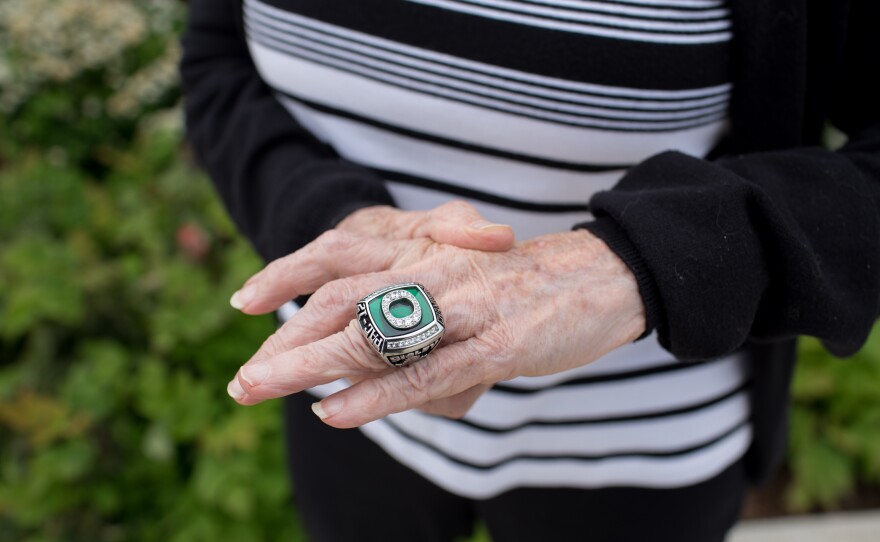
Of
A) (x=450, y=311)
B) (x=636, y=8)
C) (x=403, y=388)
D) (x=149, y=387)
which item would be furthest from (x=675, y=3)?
(x=149, y=387)

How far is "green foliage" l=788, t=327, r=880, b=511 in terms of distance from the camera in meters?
2.68

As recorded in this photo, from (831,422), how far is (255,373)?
2.83 meters

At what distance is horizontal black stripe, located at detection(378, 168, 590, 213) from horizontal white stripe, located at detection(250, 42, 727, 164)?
79mm

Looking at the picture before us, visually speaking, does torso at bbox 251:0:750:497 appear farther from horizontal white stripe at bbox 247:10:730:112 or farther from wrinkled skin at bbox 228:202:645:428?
wrinkled skin at bbox 228:202:645:428

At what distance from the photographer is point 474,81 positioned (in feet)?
3.19

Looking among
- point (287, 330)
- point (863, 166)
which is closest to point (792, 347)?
point (863, 166)

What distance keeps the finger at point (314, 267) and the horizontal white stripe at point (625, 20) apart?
0.36 m

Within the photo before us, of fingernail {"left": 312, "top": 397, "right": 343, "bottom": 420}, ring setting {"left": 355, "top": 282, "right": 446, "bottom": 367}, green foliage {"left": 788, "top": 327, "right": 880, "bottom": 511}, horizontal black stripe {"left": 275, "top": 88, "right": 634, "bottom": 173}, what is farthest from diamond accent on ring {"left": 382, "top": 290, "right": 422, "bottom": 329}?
green foliage {"left": 788, "top": 327, "right": 880, "bottom": 511}

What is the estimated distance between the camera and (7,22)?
3832mm

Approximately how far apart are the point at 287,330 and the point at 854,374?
2.67 meters

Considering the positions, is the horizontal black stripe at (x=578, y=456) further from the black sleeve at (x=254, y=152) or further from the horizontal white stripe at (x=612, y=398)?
the black sleeve at (x=254, y=152)

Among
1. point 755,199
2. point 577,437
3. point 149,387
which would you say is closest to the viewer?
point 755,199

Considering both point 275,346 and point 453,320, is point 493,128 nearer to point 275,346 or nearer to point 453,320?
point 453,320

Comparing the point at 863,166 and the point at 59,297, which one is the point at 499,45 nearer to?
the point at 863,166
